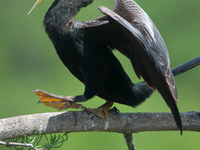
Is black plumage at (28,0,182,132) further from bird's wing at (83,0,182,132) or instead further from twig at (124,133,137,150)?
twig at (124,133,137,150)

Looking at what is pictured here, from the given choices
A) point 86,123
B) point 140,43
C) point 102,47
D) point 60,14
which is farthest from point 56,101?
point 140,43

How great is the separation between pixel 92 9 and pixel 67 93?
1.56m

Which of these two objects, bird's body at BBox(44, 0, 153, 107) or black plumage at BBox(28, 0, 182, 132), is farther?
bird's body at BBox(44, 0, 153, 107)

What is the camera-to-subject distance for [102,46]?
2834 millimetres

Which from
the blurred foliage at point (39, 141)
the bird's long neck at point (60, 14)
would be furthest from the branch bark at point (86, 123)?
the bird's long neck at point (60, 14)

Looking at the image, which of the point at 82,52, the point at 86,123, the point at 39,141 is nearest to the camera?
the point at 39,141

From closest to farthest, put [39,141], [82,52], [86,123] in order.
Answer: [39,141]
[86,123]
[82,52]

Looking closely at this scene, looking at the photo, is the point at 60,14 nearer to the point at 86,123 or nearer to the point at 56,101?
the point at 56,101

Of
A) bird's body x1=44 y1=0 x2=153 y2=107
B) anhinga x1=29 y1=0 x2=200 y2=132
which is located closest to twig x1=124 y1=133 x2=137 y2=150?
anhinga x1=29 y1=0 x2=200 y2=132

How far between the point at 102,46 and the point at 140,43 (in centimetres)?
63

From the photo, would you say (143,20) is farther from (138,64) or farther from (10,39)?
(10,39)

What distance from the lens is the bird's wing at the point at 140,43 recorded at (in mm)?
2275

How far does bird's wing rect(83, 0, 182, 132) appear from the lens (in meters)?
2.28

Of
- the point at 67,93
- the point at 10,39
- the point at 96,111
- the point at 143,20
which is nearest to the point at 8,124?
the point at 96,111
